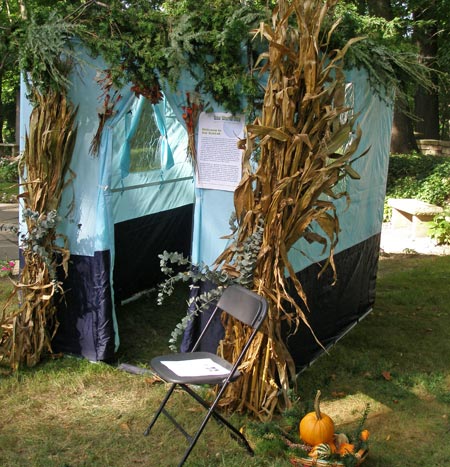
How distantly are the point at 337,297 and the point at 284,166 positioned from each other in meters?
2.22

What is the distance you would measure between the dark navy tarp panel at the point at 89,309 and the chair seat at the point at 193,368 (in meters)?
1.18

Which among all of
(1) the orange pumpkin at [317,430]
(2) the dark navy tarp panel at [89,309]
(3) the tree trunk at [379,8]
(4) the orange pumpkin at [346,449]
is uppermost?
(3) the tree trunk at [379,8]

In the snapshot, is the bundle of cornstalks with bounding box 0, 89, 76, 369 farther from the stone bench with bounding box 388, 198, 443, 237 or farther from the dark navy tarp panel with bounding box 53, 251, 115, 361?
the stone bench with bounding box 388, 198, 443, 237

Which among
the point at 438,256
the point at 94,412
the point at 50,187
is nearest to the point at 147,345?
the point at 94,412

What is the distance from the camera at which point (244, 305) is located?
12.6 feet

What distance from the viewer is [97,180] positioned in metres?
4.81

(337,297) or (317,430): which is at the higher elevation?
(337,297)

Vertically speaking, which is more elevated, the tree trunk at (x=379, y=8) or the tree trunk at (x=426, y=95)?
the tree trunk at (x=379, y=8)

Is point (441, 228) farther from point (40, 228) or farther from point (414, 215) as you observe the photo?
point (40, 228)

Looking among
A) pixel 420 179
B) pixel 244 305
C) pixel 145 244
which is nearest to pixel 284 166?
pixel 244 305

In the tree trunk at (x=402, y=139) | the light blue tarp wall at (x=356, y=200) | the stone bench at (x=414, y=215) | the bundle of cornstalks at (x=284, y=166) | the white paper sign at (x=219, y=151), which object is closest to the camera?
the bundle of cornstalks at (x=284, y=166)

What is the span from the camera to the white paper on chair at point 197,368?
3656mm

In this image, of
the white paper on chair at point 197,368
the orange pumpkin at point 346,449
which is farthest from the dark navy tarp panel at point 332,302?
the orange pumpkin at point 346,449

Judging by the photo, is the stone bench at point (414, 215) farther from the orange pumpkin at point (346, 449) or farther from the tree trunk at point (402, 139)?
the orange pumpkin at point (346, 449)
